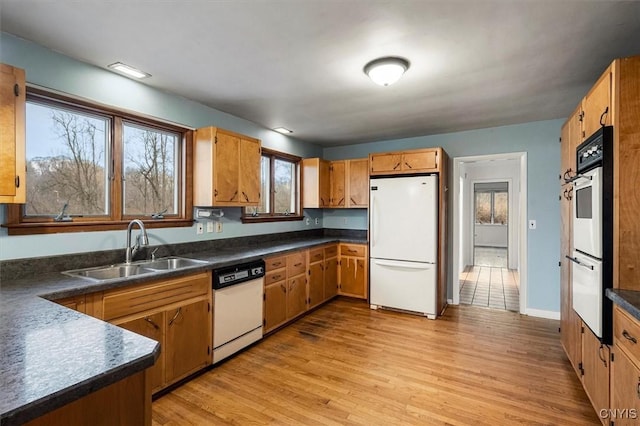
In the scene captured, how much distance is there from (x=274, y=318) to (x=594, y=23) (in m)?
3.44

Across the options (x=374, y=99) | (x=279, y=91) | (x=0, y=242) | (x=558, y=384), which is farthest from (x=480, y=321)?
(x=0, y=242)

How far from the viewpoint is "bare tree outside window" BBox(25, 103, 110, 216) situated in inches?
84.1

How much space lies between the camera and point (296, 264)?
12.1ft

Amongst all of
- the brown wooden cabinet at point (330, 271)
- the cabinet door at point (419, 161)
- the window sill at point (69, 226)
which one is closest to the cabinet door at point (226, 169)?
the window sill at point (69, 226)

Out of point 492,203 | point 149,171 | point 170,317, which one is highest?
point 149,171

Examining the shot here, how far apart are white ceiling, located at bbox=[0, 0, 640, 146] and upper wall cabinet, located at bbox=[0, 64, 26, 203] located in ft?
1.26

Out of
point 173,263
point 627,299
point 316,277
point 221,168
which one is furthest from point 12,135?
point 627,299

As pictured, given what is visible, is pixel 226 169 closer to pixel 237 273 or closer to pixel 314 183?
pixel 237 273

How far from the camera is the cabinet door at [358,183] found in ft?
15.3

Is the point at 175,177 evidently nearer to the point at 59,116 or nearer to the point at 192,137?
the point at 192,137

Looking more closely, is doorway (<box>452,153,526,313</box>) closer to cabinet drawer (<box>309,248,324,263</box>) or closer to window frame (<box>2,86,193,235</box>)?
cabinet drawer (<box>309,248,324,263</box>)

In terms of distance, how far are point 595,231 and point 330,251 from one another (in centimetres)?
304

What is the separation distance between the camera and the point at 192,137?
3.12 m

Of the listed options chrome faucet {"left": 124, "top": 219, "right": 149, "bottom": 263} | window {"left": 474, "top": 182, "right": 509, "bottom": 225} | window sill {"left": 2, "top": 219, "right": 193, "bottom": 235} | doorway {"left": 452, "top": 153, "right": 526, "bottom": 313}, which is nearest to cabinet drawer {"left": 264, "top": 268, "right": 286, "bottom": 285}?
window sill {"left": 2, "top": 219, "right": 193, "bottom": 235}
